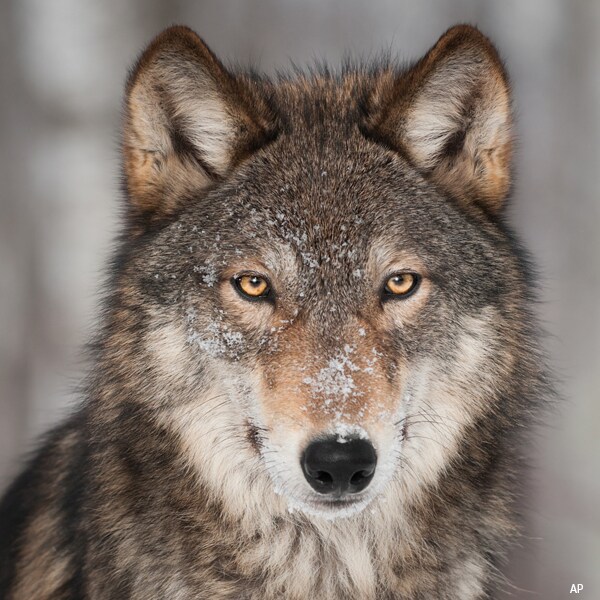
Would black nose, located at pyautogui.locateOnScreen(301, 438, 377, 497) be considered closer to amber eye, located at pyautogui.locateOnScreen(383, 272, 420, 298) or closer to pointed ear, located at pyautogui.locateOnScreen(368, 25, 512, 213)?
amber eye, located at pyautogui.locateOnScreen(383, 272, 420, 298)

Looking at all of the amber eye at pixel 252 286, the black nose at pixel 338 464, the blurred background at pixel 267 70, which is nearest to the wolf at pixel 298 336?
the amber eye at pixel 252 286

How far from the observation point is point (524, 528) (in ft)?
10.8

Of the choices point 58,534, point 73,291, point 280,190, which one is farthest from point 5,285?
point 280,190

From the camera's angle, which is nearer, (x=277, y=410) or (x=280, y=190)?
(x=277, y=410)

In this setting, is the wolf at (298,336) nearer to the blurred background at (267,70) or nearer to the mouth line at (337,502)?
the mouth line at (337,502)

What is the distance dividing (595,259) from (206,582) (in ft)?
20.0

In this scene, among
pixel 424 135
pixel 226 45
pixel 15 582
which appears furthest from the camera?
pixel 226 45

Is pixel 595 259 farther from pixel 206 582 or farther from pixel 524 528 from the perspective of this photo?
pixel 206 582

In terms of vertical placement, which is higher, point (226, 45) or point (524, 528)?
point (226, 45)

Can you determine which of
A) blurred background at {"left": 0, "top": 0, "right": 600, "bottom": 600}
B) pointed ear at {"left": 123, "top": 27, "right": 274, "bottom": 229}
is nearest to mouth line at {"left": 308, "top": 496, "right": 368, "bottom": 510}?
pointed ear at {"left": 123, "top": 27, "right": 274, "bottom": 229}

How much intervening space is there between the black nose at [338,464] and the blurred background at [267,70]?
477 centimetres

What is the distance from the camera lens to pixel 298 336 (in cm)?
271

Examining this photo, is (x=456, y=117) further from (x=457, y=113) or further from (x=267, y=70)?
(x=267, y=70)

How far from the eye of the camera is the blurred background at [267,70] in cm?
748
